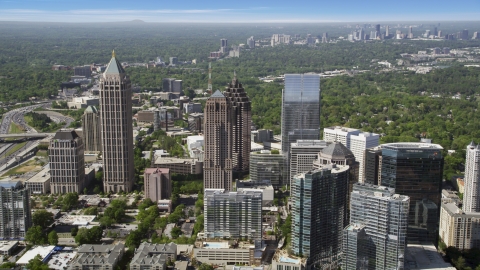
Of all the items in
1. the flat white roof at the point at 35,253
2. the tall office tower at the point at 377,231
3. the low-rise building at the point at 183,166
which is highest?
the tall office tower at the point at 377,231

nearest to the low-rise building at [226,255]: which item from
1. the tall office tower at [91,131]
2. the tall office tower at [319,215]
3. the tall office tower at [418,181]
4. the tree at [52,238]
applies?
the tall office tower at [319,215]

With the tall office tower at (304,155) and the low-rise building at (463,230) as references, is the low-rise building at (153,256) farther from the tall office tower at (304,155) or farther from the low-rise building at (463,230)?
the low-rise building at (463,230)

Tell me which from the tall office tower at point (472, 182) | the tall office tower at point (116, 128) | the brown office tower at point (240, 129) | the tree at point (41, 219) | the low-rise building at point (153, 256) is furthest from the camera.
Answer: the brown office tower at point (240, 129)

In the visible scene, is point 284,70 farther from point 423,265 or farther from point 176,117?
point 423,265

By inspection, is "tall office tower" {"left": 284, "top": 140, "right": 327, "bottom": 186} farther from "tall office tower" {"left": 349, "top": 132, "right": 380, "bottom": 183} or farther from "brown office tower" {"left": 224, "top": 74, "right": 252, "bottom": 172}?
"brown office tower" {"left": 224, "top": 74, "right": 252, "bottom": 172}

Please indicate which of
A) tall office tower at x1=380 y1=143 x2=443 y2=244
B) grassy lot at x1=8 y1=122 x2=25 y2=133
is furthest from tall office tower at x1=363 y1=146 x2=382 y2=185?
grassy lot at x1=8 y1=122 x2=25 y2=133

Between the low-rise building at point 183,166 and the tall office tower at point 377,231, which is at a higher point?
the tall office tower at point 377,231
